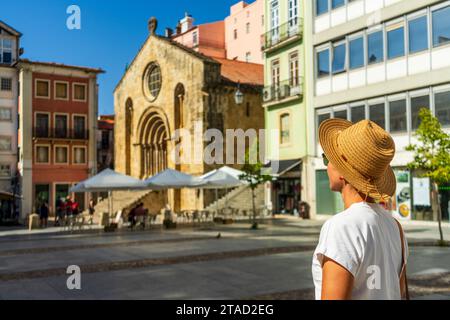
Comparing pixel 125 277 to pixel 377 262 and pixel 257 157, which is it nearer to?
pixel 377 262

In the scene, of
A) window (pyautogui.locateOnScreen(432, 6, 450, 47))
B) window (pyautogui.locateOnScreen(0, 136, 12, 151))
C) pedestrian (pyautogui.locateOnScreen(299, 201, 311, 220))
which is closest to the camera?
window (pyautogui.locateOnScreen(432, 6, 450, 47))

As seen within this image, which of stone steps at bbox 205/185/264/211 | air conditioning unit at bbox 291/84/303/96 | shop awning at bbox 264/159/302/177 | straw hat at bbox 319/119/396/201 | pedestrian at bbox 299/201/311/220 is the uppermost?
air conditioning unit at bbox 291/84/303/96

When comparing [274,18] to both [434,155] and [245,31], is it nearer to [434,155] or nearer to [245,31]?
[245,31]

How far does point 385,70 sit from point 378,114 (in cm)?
215

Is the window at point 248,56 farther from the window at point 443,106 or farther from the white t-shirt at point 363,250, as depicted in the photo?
the white t-shirt at point 363,250

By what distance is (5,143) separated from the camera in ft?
146

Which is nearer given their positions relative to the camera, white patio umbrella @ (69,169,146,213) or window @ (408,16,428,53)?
window @ (408,16,428,53)

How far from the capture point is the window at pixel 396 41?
2289 cm

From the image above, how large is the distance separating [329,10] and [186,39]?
30.4m

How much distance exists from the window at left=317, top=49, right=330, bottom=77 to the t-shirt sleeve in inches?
1035

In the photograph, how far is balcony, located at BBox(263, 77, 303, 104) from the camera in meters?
29.3

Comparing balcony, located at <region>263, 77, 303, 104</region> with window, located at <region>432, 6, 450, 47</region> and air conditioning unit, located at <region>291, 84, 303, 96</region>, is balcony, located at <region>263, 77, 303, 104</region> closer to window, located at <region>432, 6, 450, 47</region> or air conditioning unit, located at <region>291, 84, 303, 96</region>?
air conditioning unit, located at <region>291, 84, 303, 96</region>

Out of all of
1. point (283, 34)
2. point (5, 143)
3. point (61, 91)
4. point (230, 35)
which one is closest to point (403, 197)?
point (283, 34)

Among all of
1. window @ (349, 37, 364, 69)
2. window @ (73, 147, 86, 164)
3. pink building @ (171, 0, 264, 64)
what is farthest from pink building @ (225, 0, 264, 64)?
window @ (73, 147, 86, 164)
